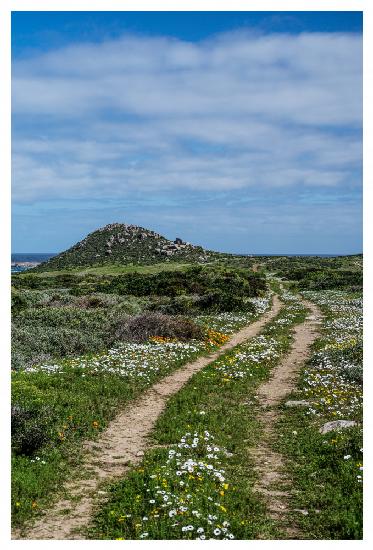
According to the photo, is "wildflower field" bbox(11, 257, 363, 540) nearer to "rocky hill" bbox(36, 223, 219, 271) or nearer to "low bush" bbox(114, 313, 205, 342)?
"low bush" bbox(114, 313, 205, 342)

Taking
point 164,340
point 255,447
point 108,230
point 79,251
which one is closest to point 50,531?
point 255,447

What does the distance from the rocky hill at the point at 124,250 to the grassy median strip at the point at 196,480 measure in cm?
8319

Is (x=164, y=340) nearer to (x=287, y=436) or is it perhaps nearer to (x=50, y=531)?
(x=287, y=436)

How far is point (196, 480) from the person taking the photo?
964 cm

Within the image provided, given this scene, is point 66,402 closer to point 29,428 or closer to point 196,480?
point 29,428

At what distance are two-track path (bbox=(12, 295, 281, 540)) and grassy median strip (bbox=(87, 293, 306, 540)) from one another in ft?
1.12

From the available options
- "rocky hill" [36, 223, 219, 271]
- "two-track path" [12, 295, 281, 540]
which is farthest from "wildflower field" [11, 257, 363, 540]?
"rocky hill" [36, 223, 219, 271]

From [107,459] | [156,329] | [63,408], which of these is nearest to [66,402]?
[63,408]

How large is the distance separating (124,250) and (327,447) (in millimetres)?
106756

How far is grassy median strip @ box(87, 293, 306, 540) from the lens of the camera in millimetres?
8008

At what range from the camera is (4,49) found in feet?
26.0

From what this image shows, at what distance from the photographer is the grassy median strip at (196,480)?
315 inches

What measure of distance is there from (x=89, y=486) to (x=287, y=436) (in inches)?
215

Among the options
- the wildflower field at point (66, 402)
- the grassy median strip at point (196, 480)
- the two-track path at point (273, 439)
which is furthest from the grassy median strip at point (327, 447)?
the wildflower field at point (66, 402)
